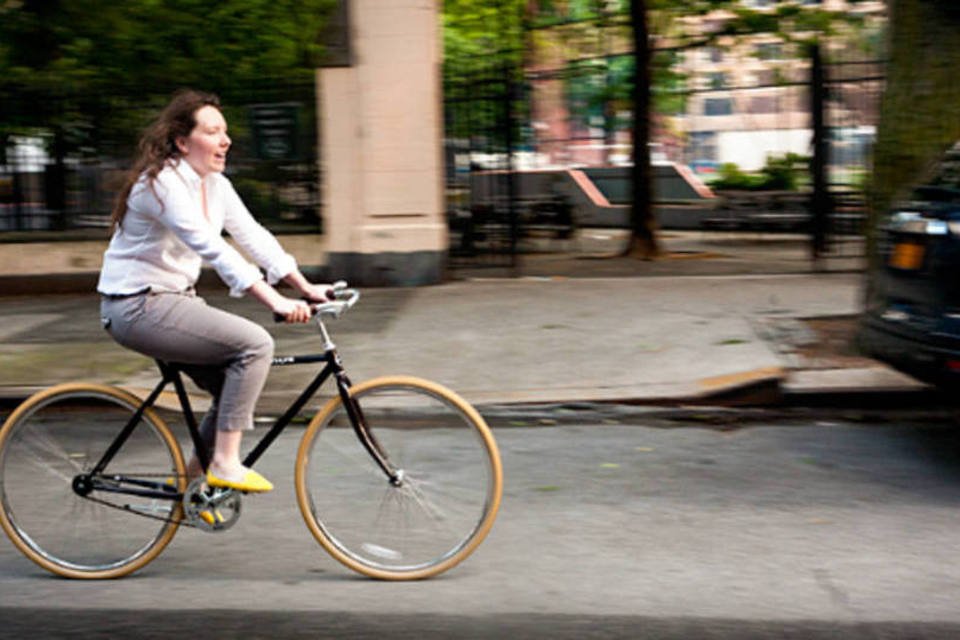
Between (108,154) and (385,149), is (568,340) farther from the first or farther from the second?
(108,154)

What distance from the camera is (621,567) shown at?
481 centimetres

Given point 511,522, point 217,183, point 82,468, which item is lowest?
point 511,522

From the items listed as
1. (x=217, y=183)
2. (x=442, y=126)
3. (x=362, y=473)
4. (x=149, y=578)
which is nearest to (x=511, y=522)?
(x=362, y=473)

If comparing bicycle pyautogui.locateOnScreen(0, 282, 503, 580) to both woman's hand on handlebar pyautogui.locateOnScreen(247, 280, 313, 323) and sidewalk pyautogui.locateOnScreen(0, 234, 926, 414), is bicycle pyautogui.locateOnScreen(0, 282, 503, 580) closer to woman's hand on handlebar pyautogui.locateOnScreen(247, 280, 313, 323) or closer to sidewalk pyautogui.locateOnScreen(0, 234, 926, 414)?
woman's hand on handlebar pyautogui.locateOnScreen(247, 280, 313, 323)

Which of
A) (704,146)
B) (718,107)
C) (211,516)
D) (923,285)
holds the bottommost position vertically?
(211,516)

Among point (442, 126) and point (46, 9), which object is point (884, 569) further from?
point (46, 9)

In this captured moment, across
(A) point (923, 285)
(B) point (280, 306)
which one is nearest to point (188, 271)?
(B) point (280, 306)

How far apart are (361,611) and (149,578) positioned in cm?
94

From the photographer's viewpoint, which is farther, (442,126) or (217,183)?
(442,126)

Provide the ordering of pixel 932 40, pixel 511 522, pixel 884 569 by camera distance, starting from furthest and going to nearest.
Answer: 1. pixel 932 40
2. pixel 511 522
3. pixel 884 569

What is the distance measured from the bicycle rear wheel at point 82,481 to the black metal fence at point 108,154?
8322 millimetres

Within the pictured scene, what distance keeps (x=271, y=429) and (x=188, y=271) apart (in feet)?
2.13

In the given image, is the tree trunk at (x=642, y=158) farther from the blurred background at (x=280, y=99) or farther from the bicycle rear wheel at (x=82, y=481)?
the bicycle rear wheel at (x=82, y=481)

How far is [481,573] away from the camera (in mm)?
4758
